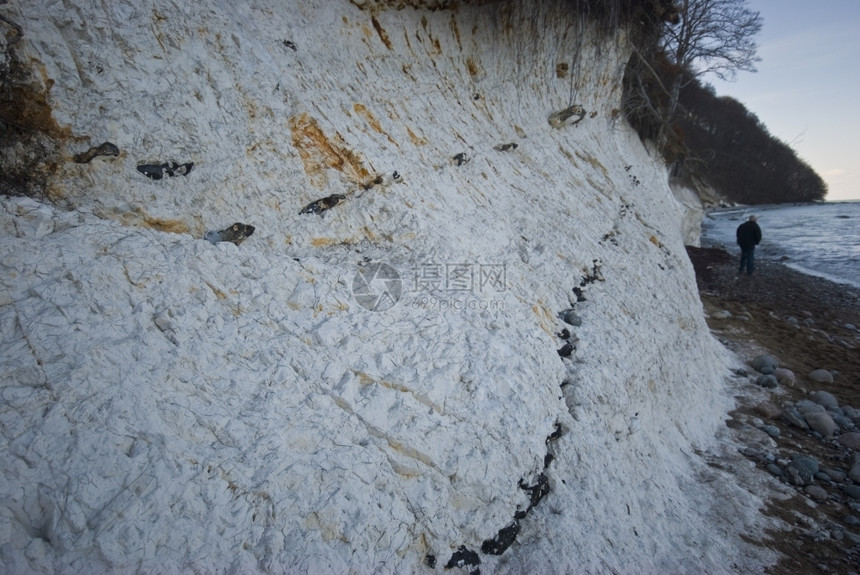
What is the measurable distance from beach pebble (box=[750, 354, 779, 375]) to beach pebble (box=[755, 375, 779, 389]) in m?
0.31

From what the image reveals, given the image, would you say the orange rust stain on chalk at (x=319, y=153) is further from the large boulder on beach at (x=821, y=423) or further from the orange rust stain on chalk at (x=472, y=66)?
the large boulder on beach at (x=821, y=423)

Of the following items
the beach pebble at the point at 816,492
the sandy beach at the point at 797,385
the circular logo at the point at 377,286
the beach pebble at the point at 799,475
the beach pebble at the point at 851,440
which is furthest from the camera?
the beach pebble at the point at 851,440

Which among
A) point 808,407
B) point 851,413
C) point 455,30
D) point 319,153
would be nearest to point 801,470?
point 808,407

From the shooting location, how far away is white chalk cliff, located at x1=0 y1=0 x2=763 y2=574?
1729 mm

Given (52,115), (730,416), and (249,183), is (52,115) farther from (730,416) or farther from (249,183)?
(730,416)

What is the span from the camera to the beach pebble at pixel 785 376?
5.39 m

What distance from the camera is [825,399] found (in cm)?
495

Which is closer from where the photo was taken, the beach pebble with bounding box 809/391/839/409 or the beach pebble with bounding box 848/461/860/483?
the beach pebble with bounding box 848/461/860/483

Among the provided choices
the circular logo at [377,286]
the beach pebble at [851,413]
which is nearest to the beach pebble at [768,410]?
the beach pebble at [851,413]

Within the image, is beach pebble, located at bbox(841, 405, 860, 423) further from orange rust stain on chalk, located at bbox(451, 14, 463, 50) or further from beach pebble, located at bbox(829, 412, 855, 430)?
orange rust stain on chalk, located at bbox(451, 14, 463, 50)

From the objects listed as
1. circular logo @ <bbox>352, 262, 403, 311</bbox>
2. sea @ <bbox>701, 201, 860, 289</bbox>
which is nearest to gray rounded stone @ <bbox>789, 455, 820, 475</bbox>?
circular logo @ <bbox>352, 262, 403, 311</bbox>

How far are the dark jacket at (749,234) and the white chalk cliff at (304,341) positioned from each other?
24.4 ft

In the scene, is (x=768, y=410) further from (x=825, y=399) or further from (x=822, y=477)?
(x=822, y=477)

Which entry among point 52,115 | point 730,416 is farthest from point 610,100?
point 52,115
